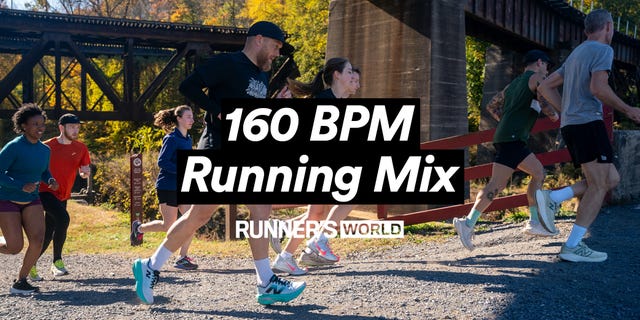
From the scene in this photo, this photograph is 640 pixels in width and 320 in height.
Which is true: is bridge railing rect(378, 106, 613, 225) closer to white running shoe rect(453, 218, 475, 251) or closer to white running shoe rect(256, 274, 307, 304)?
white running shoe rect(453, 218, 475, 251)

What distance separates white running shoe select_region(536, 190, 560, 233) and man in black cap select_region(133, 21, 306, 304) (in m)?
2.77

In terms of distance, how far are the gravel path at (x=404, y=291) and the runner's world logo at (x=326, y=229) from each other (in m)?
0.46

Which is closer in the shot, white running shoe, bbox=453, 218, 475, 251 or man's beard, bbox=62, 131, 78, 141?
white running shoe, bbox=453, 218, 475, 251

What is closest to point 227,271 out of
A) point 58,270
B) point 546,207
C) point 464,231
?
point 58,270

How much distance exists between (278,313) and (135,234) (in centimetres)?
501

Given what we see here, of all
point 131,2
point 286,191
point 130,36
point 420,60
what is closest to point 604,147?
point 286,191

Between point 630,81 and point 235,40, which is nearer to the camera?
point 235,40

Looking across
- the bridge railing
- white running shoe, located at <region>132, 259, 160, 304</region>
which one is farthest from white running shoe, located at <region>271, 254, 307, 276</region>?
the bridge railing

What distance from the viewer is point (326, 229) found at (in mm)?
6797

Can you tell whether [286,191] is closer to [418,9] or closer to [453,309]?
[453,309]

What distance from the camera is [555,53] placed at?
29.0 meters

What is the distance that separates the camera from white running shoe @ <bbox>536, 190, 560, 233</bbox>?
628 centimetres

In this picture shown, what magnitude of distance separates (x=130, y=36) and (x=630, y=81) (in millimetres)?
38002

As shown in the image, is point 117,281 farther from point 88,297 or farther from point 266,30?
point 266,30
